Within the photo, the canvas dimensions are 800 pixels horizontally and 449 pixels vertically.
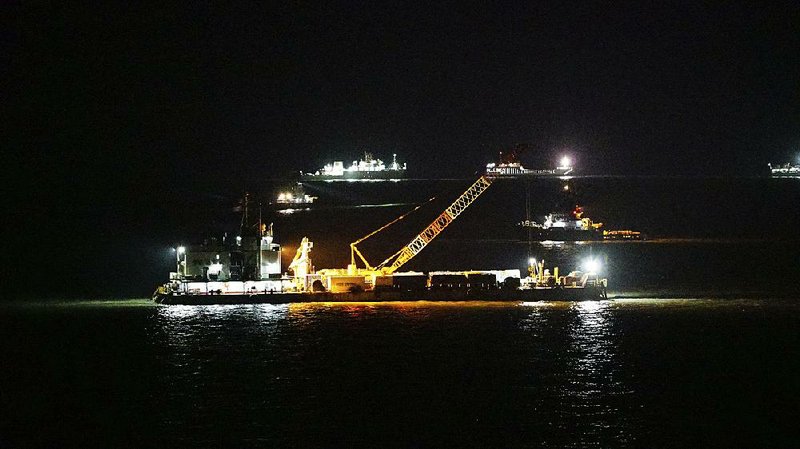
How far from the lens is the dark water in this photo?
22125 mm

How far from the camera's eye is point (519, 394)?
85.7 feet

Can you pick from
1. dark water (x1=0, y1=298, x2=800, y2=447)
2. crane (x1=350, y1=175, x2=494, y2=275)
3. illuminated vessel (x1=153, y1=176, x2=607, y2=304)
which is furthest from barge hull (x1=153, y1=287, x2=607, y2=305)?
dark water (x1=0, y1=298, x2=800, y2=447)

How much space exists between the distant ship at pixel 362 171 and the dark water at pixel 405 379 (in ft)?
253

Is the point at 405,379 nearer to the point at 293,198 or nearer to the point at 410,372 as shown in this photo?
the point at 410,372

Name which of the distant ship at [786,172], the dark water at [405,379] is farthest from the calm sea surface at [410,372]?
the distant ship at [786,172]

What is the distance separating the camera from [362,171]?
403 ft

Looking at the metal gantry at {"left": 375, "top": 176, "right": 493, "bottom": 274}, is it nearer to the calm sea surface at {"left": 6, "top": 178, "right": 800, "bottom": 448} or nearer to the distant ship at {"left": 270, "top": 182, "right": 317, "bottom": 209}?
the calm sea surface at {"left": 6, "top": 178, "right": 800, "bottom": 448}

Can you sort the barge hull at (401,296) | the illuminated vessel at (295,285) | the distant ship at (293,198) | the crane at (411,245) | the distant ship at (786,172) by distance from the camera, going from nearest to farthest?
the barge hull at (401,296)
the illuminated vessel at (295,285)
the crane at (411,245)
the distant ship at (293,198)
the distant ship at (786,172)

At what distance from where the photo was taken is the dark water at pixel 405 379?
22125 mm

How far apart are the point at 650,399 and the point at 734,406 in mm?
A: 1930

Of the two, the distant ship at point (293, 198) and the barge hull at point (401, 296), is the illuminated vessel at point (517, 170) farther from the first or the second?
the barge hull at point (401, 296)

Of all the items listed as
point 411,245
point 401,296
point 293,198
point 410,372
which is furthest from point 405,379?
point 293,198

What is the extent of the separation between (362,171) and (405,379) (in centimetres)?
9509

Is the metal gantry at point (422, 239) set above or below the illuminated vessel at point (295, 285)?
above
